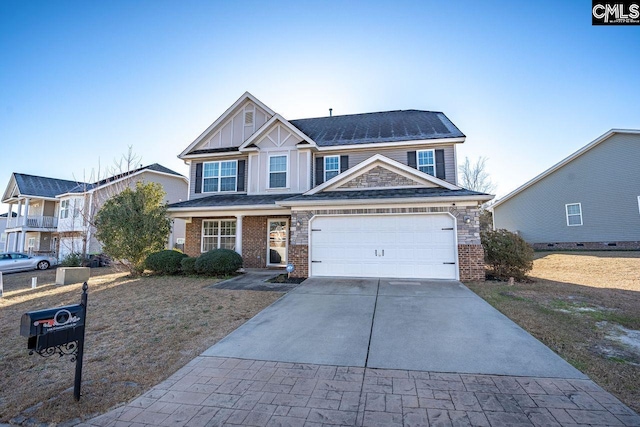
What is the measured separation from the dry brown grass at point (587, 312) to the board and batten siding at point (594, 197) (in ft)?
20.7

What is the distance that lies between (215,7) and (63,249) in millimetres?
24806

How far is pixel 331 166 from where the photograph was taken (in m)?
14.5

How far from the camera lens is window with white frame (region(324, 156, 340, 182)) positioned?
1440cm

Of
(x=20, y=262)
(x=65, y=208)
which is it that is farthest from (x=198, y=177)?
(x=65, y=208)

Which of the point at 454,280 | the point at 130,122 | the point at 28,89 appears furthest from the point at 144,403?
the point at 130,122

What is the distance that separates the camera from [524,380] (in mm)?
3662

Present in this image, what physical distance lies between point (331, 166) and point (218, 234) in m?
6.56

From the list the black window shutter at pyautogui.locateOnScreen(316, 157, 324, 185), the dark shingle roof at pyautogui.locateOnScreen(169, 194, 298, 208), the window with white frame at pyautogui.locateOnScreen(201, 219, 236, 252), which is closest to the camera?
the dark shingle roof at pyautogui.locateOnScreen(169, 194, 298, 208)

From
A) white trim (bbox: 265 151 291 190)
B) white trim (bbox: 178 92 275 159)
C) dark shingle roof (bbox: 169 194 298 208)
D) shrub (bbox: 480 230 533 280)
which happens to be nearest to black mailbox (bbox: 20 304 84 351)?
dark shingle roof (bbox: 169 194 298 208)

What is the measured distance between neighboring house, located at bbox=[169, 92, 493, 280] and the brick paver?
6.55 meters

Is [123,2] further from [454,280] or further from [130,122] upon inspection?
[454,280]

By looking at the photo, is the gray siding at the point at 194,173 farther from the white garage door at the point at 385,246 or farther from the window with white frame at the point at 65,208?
the window with white frame at the point at 65,208

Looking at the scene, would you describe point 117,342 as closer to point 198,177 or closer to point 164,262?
point 164,262

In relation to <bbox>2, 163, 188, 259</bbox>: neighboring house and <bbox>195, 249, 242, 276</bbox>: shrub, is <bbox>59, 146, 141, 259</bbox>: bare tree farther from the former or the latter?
<bbox>195, 249, 242, 276</bbox>: shrub
